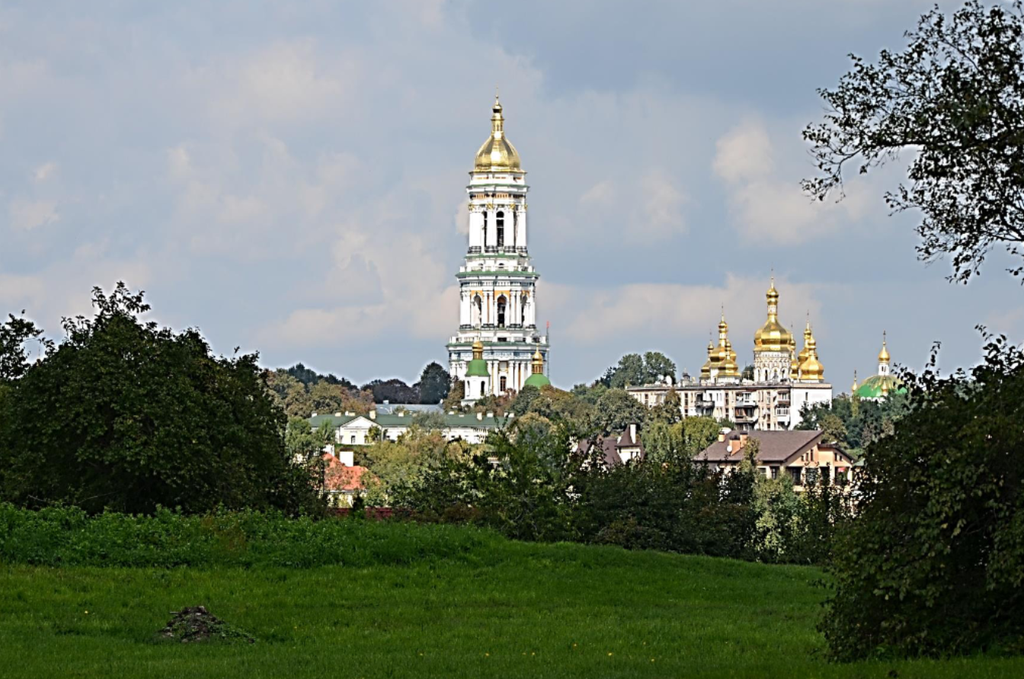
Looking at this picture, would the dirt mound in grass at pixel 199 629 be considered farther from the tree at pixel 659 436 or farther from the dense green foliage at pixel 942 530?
the tree at pixel 659 436

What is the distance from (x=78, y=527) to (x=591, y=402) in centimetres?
16501

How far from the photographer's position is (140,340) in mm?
28359

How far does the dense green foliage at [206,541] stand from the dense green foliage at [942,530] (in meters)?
8.87

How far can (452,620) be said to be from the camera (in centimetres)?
1986

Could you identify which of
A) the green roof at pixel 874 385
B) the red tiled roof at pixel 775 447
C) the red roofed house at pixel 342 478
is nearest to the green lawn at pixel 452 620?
the red roofed house at pixel 342 478

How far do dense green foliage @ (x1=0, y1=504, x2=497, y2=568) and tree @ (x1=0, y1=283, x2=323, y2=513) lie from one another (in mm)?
2853

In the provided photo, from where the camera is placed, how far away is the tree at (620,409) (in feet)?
538

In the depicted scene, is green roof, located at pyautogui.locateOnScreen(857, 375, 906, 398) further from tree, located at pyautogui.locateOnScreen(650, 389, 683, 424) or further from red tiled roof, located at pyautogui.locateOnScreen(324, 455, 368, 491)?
red tiled roof, located at pyautogui.locateOnScreen(324, 455, 368, 491)

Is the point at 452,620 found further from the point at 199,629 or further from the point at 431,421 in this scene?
the point at 431,421

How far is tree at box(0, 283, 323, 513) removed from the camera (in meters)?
26.9

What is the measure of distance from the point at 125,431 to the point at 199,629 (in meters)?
8.96

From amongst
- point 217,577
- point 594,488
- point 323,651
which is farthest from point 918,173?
point 594,488

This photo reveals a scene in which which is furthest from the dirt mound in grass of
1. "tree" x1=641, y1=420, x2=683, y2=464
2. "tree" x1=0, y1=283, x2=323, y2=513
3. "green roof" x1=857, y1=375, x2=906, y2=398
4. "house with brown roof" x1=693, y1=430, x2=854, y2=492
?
"green roof" x1=857, y1=375, x2=906, y2=398

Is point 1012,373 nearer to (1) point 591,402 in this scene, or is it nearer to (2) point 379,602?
(2) point 379,602
